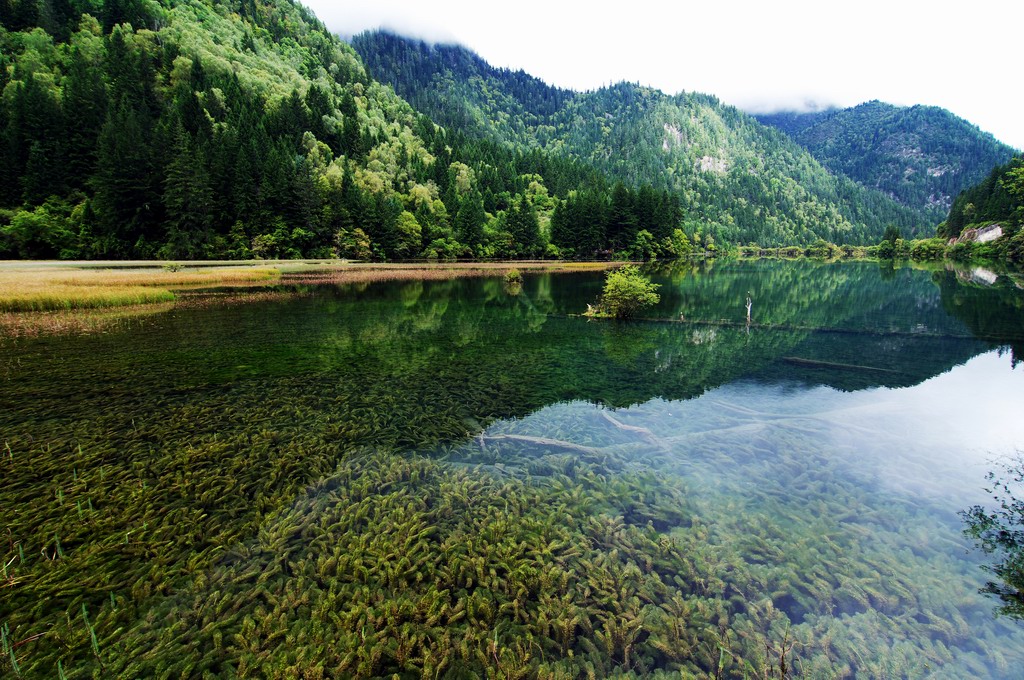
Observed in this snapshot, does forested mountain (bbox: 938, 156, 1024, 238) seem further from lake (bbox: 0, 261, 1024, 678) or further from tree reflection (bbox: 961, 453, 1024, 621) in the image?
tree reflection (bbox: 961, 453, 1024, 621)

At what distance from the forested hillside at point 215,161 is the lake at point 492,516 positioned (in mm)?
76851

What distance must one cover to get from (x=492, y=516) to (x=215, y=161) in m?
104

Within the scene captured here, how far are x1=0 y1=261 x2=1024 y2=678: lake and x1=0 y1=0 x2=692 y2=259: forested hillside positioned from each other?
76.9 m

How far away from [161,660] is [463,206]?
115148 millimetres

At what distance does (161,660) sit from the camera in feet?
17.2

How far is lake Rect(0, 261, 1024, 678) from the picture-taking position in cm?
565

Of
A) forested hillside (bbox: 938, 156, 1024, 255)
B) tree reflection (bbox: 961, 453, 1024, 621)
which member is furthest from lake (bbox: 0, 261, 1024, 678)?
forested hillside (bbox: 938, 156, 1024, 255)

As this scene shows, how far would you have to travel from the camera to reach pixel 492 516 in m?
8.54

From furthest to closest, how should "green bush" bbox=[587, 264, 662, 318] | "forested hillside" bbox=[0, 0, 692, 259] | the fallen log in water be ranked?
"forested hillside" bbox=[0, 0, 692, 259] → "green bush" bbox=[587, 264, 662, 318] → the fallen log in water

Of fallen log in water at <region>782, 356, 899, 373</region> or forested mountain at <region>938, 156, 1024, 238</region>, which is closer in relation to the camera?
fallen log in water at <region>782, 356, 899, 373</region>

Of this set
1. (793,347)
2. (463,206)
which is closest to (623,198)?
(463,206)

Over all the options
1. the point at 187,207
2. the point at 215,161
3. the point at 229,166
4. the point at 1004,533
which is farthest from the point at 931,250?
the point at 187,207

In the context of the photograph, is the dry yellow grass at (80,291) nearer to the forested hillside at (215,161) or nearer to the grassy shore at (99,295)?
the grassy shore at (99,295)

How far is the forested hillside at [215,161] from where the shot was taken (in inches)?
3068
